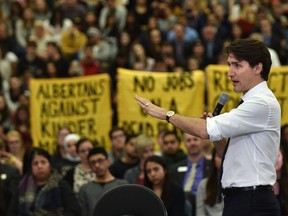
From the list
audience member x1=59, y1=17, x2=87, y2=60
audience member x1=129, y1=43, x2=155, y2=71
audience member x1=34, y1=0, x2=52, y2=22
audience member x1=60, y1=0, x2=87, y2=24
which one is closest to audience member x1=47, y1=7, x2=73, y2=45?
audience member x1=34, y1=0, x2=52, y2=22

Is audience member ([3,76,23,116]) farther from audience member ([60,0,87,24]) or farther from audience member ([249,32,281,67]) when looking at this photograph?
audience member ([249,32,281,67])

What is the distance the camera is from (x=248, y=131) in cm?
578

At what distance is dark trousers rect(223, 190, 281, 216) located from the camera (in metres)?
5.82

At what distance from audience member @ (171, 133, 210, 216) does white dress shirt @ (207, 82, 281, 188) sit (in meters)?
4.56

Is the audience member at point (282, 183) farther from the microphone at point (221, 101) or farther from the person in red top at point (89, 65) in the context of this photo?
the person in red top at point (89, 65)

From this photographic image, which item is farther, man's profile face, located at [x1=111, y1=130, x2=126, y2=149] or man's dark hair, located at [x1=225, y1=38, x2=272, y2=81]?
man's profile face, located at [x1=111, y1=130, x2=126, y2=149]

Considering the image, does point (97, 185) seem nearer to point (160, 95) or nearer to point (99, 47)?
point (160, 95)

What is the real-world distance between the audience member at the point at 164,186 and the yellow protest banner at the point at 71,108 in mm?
4386

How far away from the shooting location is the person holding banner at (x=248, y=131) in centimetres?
577

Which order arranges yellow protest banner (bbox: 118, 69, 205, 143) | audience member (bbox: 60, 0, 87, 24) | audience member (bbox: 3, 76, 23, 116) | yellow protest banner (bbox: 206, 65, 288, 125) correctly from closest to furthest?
yellow protest banner (bbox: 206, 65, 288, 125) < yellow protest banner (bbox: 118, 69, 205, 143) < audience member (bbox: 3, 76, 23, 116) < audience member (bbox: 60, 0, 87, 24)

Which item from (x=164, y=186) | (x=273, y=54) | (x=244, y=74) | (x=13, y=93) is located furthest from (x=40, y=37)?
(x=244, y=74)

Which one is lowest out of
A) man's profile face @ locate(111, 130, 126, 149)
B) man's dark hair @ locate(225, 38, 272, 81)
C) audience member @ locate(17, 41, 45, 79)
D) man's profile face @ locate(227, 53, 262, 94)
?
man's profile face @ locate(111, 130, 126, 149)

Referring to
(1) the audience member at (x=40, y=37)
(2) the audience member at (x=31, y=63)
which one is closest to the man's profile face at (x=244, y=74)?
(2) the audience member at (x=31, y=63)

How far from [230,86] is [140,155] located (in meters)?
3.04
